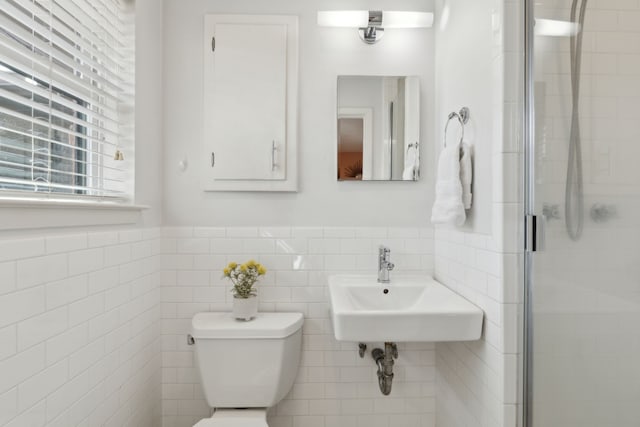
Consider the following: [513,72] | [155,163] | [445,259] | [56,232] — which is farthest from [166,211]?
[513,72]

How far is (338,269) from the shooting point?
186cm

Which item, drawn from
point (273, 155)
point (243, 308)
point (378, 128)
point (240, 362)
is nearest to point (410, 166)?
point (378, 128)

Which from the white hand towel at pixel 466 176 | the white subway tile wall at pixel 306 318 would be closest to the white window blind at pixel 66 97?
the white subway tile wall at pixel 306 318

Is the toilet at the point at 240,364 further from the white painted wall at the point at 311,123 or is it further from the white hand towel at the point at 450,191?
the white hand towel at the point at 450,191

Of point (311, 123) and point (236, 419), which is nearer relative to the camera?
point (236, 419)

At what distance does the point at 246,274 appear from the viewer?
1.72m

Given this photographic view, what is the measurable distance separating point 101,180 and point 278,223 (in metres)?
0.79

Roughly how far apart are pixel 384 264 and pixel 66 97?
4.70 feet

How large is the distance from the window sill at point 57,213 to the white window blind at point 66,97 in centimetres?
6

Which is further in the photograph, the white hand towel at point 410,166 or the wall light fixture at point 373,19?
the white hand towel at point 410,166

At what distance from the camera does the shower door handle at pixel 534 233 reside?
114 centimetres

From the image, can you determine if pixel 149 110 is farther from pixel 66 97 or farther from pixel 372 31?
pixel 372 31

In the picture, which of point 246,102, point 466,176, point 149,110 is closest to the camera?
point 466,176

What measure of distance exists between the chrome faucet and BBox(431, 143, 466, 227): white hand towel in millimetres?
305
